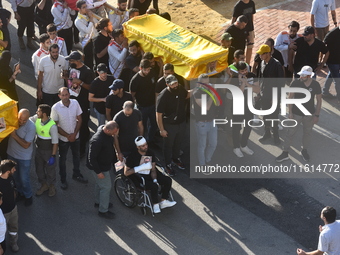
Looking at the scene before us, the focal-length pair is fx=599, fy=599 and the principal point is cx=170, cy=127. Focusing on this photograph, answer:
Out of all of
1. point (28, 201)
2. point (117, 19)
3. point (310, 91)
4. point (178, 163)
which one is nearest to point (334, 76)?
point (310, 91)

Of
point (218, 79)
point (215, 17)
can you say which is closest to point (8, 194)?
point (218, 79)

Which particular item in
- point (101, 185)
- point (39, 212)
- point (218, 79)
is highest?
point (218, 79)

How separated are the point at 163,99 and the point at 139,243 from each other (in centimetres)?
245

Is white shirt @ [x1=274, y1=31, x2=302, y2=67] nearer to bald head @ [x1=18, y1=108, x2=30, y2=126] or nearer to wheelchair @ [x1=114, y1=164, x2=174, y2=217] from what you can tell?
wheelchair @ [x1=114, y1=164, x2=174, y2=217]

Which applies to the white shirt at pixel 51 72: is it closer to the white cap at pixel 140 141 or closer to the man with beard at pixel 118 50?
the man with beard at pixel 118 50

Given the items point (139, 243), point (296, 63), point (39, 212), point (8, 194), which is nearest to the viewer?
point (8, 194)

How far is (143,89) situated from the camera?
1053 cm

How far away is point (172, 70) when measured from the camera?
34.1 feet

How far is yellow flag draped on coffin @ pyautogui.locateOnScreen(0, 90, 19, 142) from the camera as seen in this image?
889cm

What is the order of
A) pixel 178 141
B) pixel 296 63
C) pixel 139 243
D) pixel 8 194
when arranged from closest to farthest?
pixel 8 194
pixel 139 243
pixel 178 141
pixel 296 63

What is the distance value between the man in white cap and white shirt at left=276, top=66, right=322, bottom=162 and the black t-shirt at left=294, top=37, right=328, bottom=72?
133 centimetres

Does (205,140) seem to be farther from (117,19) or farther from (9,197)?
(117,19)

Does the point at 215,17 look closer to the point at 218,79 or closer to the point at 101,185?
the point at 218,79

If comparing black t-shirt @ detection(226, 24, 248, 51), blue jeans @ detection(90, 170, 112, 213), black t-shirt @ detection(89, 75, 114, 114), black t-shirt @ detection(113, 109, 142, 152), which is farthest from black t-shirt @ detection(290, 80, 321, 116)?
blue jeans @ detection(90, 170, 112, 213)
